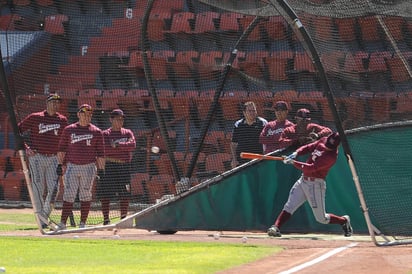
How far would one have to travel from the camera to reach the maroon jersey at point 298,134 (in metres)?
12.5

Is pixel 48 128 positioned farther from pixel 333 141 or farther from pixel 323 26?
pixel 333 141

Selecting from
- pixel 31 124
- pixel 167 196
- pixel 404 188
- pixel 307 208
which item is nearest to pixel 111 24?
pixel 31 124

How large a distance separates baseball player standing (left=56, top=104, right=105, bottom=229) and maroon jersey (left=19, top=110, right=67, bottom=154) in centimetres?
34

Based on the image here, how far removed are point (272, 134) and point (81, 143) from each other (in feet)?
8.96

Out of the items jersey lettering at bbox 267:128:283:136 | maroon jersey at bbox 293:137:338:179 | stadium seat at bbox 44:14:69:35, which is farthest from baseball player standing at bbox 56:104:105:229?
maroon jersey at bbox 293:137:338:179

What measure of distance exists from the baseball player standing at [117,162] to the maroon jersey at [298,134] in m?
2.39

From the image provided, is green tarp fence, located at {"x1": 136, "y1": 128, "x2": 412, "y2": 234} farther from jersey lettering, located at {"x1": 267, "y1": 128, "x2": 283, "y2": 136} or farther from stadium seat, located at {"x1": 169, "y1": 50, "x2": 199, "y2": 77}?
stadium seat, located at {"x1": 169, "y1": 50, "x2": 199, "y2": 77}

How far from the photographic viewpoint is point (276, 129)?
1319 cm

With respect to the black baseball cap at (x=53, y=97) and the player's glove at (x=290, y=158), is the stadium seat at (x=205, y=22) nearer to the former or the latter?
the black baseball cap at (x=53, y=97)

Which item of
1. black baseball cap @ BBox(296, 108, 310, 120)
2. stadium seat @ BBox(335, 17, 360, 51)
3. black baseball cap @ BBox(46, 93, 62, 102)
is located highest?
stadium seat @ BBox(335, 17, 360, 51)

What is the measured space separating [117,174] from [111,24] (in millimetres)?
2387

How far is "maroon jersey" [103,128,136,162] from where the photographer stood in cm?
1405

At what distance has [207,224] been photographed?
13.1m

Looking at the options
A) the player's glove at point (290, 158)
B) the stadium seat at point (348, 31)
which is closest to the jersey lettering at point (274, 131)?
the player's glove at point (290, 158)
